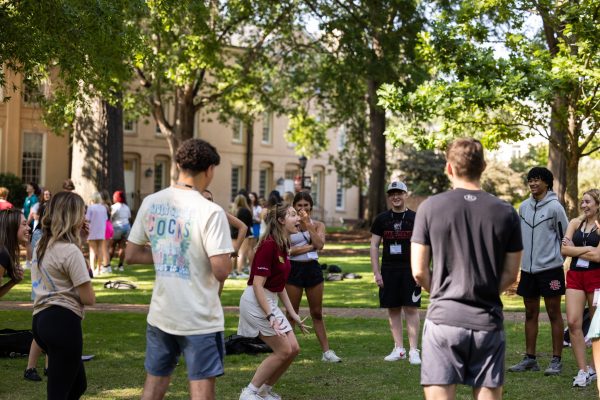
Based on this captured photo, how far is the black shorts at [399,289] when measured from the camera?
9312 millimetres

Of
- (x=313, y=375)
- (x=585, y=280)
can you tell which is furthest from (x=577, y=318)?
(x=313, y=375)

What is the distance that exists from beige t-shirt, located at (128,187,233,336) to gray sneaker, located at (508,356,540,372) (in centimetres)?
484

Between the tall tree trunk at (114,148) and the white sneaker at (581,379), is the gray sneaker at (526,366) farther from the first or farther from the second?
the tall tree trunk at (114,148)

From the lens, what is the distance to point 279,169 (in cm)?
5284

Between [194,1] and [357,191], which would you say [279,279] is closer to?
[194,1]

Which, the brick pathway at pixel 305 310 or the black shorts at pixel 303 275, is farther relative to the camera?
the brick pathway at pixel 305 310

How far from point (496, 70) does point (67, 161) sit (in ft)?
96.1

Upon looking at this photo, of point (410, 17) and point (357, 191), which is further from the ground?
point (410, 17)

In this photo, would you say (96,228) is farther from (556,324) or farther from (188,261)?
(188,261)

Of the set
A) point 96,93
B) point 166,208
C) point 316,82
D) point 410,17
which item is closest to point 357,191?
point 316,82

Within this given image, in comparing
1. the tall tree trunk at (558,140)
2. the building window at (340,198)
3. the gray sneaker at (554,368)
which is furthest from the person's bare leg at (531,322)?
the building window at (340,198)

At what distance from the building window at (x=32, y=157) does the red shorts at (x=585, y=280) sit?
34.7 metres

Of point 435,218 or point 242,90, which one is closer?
point 435,218

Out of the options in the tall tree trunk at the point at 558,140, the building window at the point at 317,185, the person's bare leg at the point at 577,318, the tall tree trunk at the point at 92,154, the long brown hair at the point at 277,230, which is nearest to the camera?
the long brown hair at the point at 277,230
